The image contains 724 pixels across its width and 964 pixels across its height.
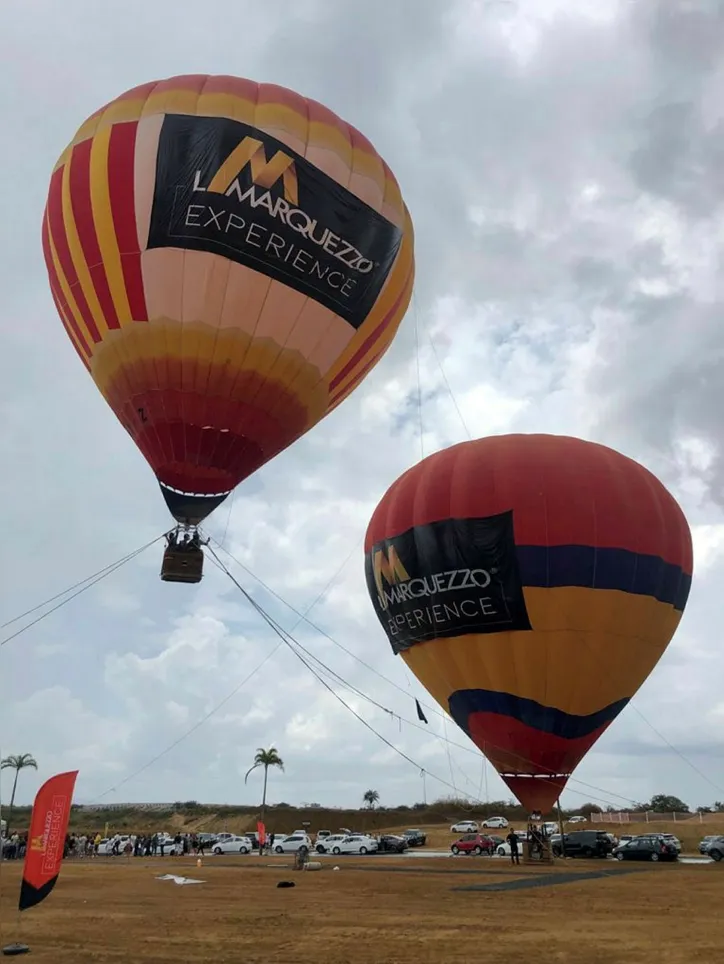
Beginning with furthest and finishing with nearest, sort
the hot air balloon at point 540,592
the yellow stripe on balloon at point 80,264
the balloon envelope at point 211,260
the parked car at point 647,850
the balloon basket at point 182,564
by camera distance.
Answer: the parked car at point 647,850
the hot air balloon at point 540,592
the balloon basket at point 182,564
the yellow stripe on balloon at point 80,264
the balloon envelope at point 211,260

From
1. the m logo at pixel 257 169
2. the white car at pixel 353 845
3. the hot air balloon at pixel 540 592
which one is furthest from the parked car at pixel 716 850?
the m logo at pixel 257 169

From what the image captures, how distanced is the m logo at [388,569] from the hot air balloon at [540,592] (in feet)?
0.48

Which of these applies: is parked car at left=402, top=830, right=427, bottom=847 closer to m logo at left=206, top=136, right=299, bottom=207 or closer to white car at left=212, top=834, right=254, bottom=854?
white car at left=212, top=834, right=254, bottom=854

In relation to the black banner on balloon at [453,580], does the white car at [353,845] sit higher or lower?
lower

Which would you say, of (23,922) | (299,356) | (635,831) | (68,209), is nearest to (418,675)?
(299,356)

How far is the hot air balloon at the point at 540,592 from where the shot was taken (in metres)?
22.9

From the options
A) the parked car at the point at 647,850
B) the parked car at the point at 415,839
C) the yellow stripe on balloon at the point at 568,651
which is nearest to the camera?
the yellow stripe on balloon at the point at 568,651

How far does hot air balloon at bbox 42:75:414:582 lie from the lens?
17219 mm

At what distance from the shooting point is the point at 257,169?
17.2 metres

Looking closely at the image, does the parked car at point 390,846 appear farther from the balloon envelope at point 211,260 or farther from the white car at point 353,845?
the balloon envelope at point 211,260

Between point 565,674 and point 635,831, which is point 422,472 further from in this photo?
point 635,831

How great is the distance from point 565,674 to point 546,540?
370 centimetres

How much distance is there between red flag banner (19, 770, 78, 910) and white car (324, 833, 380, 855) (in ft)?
93.8

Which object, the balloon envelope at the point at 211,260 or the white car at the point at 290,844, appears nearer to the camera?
the balloon envelope at the point at 211,260
